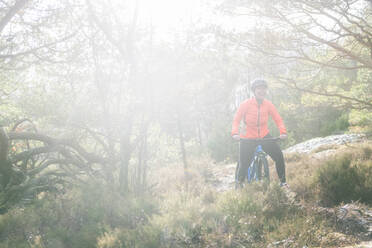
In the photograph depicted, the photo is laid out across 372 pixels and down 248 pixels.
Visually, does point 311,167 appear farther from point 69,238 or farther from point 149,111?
point 69,238

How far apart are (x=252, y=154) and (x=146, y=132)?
2664 millimetres

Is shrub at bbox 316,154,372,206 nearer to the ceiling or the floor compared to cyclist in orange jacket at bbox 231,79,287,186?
nearer to the floor

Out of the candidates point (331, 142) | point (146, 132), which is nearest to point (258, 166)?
point (146, 132)

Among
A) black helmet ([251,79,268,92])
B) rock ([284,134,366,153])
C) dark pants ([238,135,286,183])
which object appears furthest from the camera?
rock ([284,134,366,153])

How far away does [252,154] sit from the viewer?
5.76 metres

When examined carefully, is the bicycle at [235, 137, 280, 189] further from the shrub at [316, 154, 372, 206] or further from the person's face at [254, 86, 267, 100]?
the shrub at [316, 154, 372, 206]

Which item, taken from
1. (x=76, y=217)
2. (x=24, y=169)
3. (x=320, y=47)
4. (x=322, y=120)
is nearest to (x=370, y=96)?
(x=320, y=47)

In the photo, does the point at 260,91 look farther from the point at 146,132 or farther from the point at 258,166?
the point at 146,132

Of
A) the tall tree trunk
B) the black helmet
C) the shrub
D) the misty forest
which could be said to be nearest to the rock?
the misty forest

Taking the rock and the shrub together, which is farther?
the rock

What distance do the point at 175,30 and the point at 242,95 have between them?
2014 centimetres

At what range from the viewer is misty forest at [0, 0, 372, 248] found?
4.24m

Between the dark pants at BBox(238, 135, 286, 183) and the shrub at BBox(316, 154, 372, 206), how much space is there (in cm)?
81

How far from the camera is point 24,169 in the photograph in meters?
Answer: 6.13
